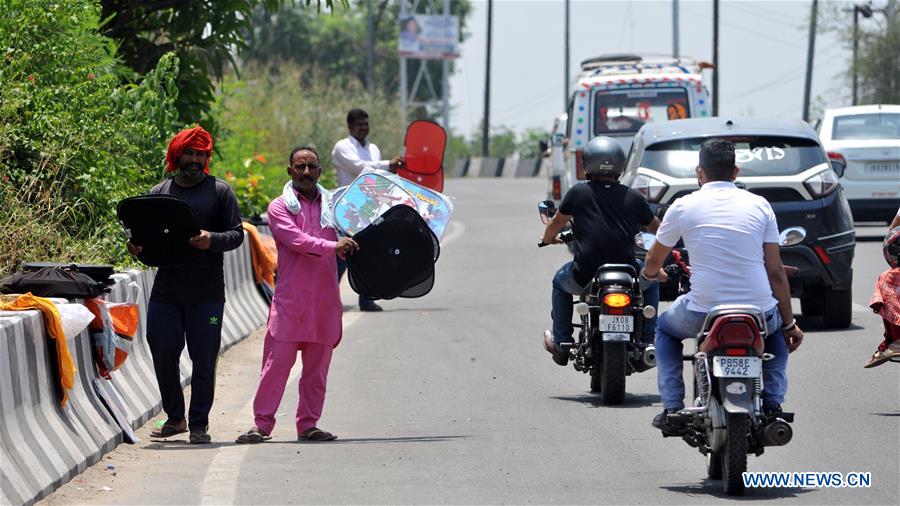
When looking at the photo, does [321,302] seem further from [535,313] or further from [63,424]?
[535,313]

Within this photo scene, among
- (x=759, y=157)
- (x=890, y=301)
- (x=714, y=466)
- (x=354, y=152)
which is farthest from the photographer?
(x=354, y=152)

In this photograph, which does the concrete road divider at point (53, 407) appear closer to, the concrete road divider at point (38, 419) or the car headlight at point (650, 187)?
the concrete road divider at point (38, 419)

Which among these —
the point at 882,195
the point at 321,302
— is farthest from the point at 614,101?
the point at 321,302

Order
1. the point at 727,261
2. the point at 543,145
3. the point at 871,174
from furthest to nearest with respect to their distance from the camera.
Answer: the point at 543,145 → the point at 871,174 → the point at 727,261

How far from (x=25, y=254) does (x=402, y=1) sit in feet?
244

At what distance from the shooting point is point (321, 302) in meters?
10.1

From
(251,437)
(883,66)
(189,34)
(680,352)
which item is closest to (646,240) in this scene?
(680,352)

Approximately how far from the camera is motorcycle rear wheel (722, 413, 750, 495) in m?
7.67

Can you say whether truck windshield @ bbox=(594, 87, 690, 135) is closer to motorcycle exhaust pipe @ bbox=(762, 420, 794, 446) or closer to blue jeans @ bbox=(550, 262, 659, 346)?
blue jeans @ bbox=(550, 262, 659, 346)

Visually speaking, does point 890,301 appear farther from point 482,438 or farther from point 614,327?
point 482,438

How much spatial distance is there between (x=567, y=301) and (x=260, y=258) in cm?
556

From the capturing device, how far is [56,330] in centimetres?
874

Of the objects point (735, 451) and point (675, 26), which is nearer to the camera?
point (735, 451)

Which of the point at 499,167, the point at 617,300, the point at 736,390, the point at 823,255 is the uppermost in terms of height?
the point at 736,390
